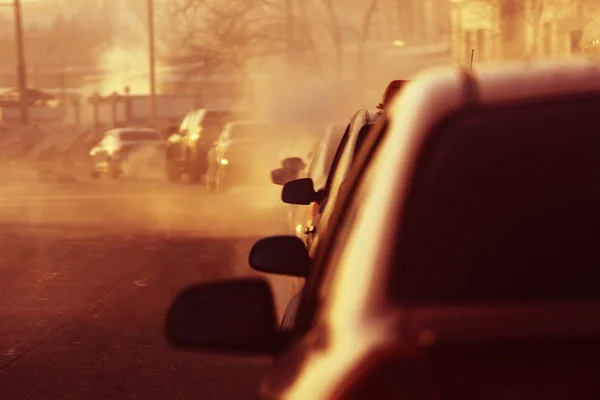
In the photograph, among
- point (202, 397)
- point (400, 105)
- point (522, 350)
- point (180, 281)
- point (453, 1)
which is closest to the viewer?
point (522, 350)

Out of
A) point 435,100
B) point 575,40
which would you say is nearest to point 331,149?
point 435,100

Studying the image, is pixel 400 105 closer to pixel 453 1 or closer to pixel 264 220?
pixel 264 220

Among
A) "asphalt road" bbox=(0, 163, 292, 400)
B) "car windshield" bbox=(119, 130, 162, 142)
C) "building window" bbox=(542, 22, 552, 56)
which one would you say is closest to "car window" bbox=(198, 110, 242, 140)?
"asphalt road" bbox=(0, 163, 292, 400)

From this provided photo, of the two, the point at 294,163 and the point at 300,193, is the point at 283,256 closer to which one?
the point at 300,193

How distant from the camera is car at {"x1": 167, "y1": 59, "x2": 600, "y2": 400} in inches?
89.3

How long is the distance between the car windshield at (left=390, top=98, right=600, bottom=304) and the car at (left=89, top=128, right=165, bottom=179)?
39.1 m

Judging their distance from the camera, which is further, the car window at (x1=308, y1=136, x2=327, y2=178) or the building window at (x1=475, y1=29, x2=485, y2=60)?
the building window at (x1=475, y1=29, x2=485, y2=60)

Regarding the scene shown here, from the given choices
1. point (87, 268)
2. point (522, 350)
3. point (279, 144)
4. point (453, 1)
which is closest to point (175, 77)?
point (453, 1)

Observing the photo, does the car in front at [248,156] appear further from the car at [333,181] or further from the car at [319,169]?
the car at [333,181]

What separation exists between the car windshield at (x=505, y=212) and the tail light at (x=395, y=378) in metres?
0.16

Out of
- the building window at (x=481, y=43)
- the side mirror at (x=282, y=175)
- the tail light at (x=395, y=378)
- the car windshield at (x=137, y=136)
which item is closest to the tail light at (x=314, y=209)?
the side mirror at (x=282, y=175)

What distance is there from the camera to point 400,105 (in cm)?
300

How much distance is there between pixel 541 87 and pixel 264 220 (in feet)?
65.5

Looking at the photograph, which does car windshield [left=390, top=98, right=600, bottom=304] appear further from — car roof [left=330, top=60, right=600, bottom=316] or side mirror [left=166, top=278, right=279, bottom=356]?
side mirror [left=166, top=278, right=279, bottom=356]
